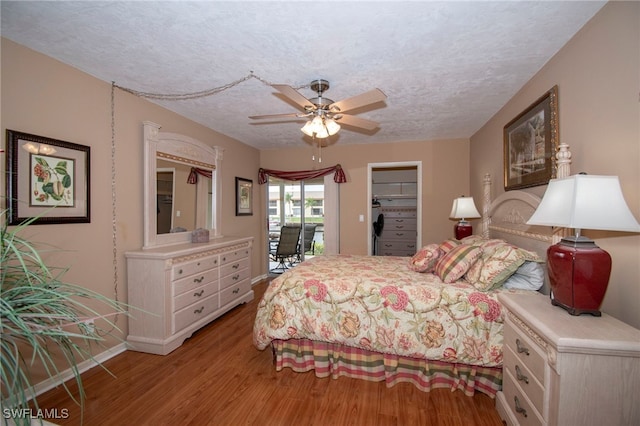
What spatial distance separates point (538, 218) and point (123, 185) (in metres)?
3.28

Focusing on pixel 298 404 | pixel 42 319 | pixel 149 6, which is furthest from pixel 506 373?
pixel 149 6

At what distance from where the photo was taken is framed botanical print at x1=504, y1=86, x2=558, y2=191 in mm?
2074

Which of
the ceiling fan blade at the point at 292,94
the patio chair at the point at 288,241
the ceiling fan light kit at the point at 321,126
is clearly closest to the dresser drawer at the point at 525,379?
the ceiling fan light kit at the point at 321,126

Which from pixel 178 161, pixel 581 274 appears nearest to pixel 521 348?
pixel 581 274

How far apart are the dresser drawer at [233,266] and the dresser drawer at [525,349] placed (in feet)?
9.37

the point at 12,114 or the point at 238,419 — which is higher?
the point at 12,114

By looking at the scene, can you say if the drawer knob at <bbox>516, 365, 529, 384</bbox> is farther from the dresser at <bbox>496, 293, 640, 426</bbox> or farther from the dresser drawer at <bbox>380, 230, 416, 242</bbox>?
the dresser drawer at <bbox>380, 230, 416, 242</bbox>

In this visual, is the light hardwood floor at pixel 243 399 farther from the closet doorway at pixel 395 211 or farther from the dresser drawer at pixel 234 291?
the closet doorway at pixel 395 211

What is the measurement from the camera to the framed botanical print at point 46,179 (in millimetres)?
1876

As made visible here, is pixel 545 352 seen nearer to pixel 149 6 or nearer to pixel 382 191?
pixel 149 6

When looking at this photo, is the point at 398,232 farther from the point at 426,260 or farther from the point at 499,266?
the point at 499,266

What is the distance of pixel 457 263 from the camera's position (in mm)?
2236

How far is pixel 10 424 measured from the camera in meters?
1.03

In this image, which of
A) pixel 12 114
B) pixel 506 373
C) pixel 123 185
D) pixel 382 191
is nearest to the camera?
pixel 506 373
